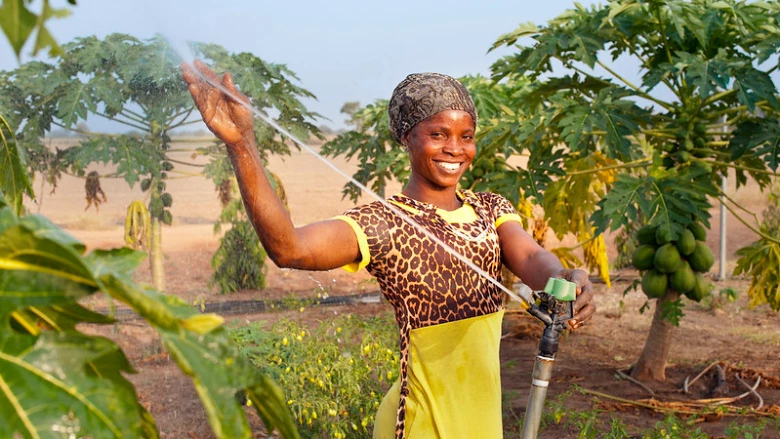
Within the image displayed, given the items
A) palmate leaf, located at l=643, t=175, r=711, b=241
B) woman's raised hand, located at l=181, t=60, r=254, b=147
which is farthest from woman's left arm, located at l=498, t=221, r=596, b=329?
palmate leaf, located at l=643, t=175, r=711, b=241

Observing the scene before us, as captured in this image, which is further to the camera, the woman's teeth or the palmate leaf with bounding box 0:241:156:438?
the woman's teeth

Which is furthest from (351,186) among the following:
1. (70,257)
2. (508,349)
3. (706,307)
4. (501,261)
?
(70,257)

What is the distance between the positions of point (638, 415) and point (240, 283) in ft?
17.0

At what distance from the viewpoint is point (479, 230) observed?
2113 mm

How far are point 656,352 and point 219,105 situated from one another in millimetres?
4014

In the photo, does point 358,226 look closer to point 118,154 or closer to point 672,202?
point 672,202

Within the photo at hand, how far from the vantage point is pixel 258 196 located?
156cm

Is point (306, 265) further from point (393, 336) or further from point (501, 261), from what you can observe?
point (393, 336)

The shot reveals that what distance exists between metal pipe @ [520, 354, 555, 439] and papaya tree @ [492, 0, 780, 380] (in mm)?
1988

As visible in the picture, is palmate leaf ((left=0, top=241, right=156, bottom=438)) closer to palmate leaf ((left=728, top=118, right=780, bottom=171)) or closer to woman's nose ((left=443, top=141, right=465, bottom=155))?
woman's nose ((left=443, top=141, right=465, bottom=155))

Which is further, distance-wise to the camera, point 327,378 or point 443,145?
point 327,378

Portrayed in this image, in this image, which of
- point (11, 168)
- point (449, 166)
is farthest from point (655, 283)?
point (11, 168)

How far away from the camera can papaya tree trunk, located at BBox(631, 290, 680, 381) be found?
15.8 feet

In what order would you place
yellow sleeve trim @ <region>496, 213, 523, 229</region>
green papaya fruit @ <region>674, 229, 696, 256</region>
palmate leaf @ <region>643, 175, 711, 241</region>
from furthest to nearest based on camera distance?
green papaya fruit @ <region>674, 229, 696, 256</region>
palmate leaf @ <region>643, 175, 711, 241</region>
yellow sleeve trim @ <region>496, 213, 523, 229</region>
